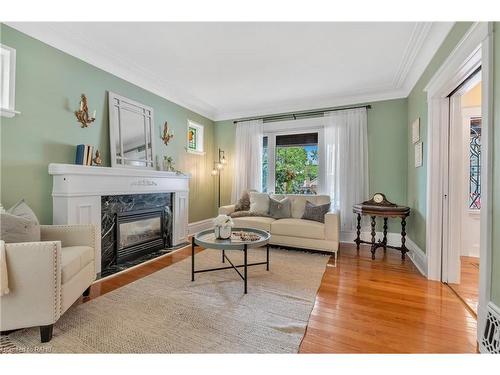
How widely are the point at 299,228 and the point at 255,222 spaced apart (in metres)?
0.69

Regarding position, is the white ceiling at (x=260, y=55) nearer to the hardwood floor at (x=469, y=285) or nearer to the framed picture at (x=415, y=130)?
the framed picture at (x=415, y=130)

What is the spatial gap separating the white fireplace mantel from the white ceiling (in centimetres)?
131

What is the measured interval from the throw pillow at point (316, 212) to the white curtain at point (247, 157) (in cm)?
129

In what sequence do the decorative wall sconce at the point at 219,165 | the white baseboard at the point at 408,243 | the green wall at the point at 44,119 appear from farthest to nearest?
1. the decorative wall sconce at the point at 219,165
2. the white baseboard at the point at 408,243
3. the green wall at the point at 44,119

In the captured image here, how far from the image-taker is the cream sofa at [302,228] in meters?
3.32

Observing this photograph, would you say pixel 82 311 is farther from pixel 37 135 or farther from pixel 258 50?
pixel 258 50

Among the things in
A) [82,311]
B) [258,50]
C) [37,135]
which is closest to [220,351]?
[82,311]

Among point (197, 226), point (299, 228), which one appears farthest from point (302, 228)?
point (197, 226)

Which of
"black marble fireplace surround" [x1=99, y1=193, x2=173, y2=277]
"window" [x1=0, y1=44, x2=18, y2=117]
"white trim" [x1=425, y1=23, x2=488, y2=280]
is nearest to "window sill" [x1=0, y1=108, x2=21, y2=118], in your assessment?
"window" [x1=0, y1=44, x2=18, y2=117]

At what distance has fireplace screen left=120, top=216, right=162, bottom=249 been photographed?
3096 mm

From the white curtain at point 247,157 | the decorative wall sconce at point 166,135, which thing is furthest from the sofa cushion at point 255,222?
the decorative wall sconce at point 166,135

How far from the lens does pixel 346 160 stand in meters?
4.10

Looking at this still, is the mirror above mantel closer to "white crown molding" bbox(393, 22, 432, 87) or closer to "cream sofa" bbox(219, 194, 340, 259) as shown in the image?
"cream sofa" bbox(219, 194, 340, 259)

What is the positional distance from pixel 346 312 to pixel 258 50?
2784mm
